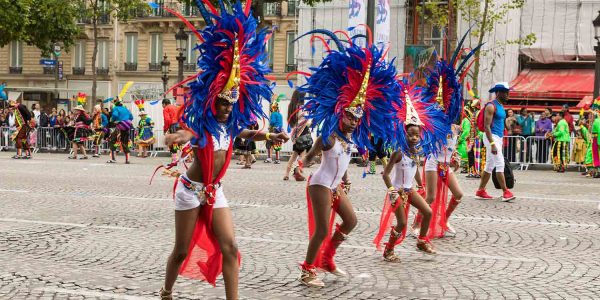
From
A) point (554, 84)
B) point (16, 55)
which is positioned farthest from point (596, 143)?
point (16, 55)

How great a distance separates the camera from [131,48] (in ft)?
165

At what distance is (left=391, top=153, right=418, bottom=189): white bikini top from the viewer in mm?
7871

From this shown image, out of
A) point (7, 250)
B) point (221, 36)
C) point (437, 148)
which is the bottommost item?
point (7, 250)

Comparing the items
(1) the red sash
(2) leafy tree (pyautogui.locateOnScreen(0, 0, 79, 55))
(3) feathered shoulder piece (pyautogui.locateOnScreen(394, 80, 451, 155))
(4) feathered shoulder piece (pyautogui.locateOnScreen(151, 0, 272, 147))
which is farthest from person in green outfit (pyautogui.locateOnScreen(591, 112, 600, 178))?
(2) leafy tree (pyautogui.locateOnScreen(0, 0, 79, 55))

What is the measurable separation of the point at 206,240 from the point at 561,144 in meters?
17.1

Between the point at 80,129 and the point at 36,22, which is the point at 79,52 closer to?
the point at 36,22

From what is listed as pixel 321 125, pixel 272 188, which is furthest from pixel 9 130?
pixel 321 125

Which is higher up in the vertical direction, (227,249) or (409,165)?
(409,165)

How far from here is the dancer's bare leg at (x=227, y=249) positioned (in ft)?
17.2

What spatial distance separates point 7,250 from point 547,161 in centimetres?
1678

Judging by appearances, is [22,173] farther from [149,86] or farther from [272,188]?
[149,86]

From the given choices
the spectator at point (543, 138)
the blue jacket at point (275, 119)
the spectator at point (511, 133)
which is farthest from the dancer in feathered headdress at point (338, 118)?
the spectator at point (543, 138)

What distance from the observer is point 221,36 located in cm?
552

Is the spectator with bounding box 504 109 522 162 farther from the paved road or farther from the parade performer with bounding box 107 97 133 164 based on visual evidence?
the parade performer with bounding box 107 97 133 164
